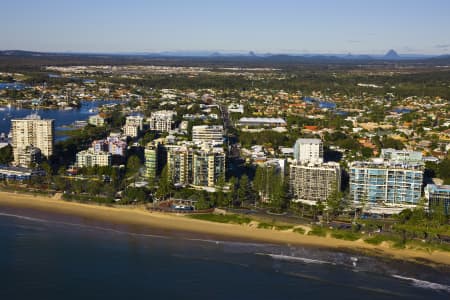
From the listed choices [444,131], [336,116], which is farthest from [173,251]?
[336,116]

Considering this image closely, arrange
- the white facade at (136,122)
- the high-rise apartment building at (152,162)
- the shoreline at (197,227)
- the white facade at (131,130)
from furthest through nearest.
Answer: the white facade at (136,122), the white facade at (131,130), the high-rise apartment building at (152,162), the shoreline at (197,227)

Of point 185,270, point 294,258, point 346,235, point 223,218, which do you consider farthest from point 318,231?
point 185,270

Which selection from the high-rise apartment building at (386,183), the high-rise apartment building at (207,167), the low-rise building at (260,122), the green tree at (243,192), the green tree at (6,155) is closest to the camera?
the high-rise apartment building at (386,183)

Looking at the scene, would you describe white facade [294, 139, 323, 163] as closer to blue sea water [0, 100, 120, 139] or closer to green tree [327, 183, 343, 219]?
green tree [327, 183, 343, 219]

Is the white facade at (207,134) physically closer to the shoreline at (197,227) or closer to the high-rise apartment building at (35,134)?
the high-rise apartment building at (35,134)

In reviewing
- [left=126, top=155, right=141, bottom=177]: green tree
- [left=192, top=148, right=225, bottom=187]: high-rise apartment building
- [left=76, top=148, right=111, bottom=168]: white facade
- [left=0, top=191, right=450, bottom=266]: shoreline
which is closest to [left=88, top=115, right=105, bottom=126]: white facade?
[left=76, top=148, right=111, bottom=168]: white facade

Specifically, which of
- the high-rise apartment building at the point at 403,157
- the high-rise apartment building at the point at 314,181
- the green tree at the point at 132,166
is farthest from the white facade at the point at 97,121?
the high-rise apartment building at the point at 403,157

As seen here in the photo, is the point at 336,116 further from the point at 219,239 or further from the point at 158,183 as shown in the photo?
the point at 219,239
